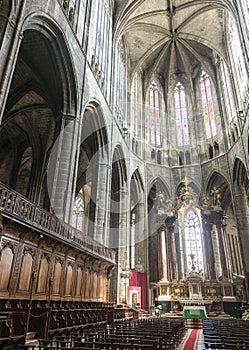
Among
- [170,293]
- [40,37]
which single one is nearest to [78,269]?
[40,37]

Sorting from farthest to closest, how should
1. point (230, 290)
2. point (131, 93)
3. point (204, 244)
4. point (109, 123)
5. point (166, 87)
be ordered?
1. point (166, 87)
2. point (131, 93)
3. point (204, 244)
4. point (230, 290)
5. point (109, 123)

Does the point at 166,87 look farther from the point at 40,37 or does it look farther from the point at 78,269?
the point at 78,269

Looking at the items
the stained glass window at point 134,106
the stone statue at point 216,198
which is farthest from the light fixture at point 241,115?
the stained glass window at point 134,106

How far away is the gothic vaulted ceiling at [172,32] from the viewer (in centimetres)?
2298

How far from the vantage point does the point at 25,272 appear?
8.16m

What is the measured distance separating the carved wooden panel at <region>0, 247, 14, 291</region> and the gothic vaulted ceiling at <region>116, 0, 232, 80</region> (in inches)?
775

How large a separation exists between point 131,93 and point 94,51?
9903 mm

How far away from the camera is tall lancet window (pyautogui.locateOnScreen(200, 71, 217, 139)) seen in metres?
26.6

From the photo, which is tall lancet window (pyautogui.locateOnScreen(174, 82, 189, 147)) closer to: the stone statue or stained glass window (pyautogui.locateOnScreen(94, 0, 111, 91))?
the stone statue

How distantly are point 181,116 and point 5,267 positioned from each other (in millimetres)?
25388

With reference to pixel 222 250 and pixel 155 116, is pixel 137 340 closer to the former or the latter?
pixel 222 250

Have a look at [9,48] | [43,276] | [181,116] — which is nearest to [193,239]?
[181,116]

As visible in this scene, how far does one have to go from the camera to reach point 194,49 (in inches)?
1081

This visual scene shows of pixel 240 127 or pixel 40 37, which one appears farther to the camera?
pixel 240 127
